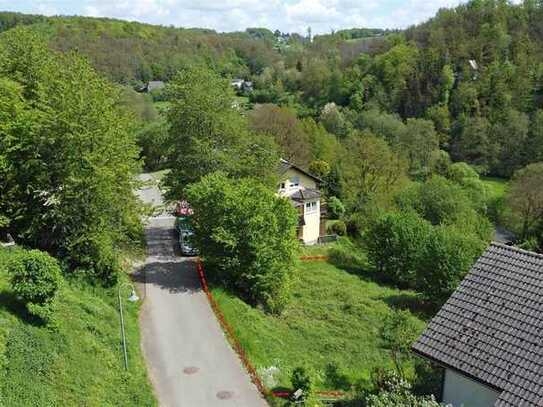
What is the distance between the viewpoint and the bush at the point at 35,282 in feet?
55.4

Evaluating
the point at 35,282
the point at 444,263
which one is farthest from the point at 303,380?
the point at 444,263

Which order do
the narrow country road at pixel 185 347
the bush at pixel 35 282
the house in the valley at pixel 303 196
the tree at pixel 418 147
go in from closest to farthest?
the bush at pixel 35 282 < the narrow country road at pixel 185 347 < the house in the valley at pixel 303 196 < the tree at pixel 418 147

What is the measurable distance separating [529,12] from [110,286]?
353ft

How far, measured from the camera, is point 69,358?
1684 centimetres

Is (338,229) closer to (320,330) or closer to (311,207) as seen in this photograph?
(311,207)

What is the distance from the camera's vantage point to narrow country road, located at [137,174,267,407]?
18.4 meters

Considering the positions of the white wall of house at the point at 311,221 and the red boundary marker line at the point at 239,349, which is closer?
the red boundary marker line at the point at 239,349

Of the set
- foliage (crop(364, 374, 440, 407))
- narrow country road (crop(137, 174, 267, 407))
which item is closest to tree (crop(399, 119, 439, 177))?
narrow country road (crop(137, 174, 267, 407))

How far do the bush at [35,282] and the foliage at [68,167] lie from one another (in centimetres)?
520

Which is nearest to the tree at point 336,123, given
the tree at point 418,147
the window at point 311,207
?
the tree at point 418,147

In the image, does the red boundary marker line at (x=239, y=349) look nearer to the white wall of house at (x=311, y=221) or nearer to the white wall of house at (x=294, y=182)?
the white wall of house at (x=294, y=182)

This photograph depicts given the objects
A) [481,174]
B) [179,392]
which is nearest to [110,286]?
[179,392]

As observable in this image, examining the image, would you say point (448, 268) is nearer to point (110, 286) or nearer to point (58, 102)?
point (110, 286)

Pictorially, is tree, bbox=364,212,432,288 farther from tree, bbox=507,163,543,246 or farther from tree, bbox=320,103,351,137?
tree, bbox=320,103,351,137
